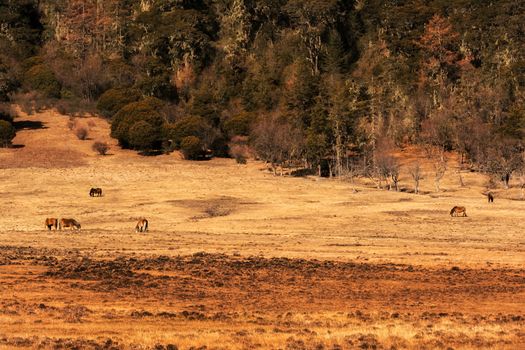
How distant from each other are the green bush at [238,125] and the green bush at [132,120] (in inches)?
451

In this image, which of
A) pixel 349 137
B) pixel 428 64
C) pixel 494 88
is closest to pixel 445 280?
pixel 349 137

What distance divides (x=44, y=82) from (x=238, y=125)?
1819 inches

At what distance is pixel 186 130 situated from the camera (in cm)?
11162

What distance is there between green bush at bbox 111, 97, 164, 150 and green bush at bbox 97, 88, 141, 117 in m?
9.42

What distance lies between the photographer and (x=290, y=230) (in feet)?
181

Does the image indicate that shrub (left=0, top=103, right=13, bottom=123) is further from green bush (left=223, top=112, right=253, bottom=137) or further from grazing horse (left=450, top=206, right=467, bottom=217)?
grazing horse (left=450, top=206, right=467, bottom=217)

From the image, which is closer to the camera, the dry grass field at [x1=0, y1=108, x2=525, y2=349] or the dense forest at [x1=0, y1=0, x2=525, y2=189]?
the dry grass field at [x1=0, y1=108, x2=525, y2=349]

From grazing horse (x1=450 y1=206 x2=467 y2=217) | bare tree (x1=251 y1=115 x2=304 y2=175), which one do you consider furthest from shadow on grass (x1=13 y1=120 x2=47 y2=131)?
grazing horse (x1=450 y1=206 x2=467 y2=217)

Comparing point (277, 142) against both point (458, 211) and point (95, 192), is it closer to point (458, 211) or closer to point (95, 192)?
point (95, 192)

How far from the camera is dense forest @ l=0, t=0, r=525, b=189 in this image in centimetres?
10975

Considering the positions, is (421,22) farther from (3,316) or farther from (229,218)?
(3,316)

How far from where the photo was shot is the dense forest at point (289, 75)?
10975 cm

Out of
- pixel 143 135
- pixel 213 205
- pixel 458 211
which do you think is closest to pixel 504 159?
pixel 458 211

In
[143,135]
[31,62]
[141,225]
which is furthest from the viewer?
[31,62]
